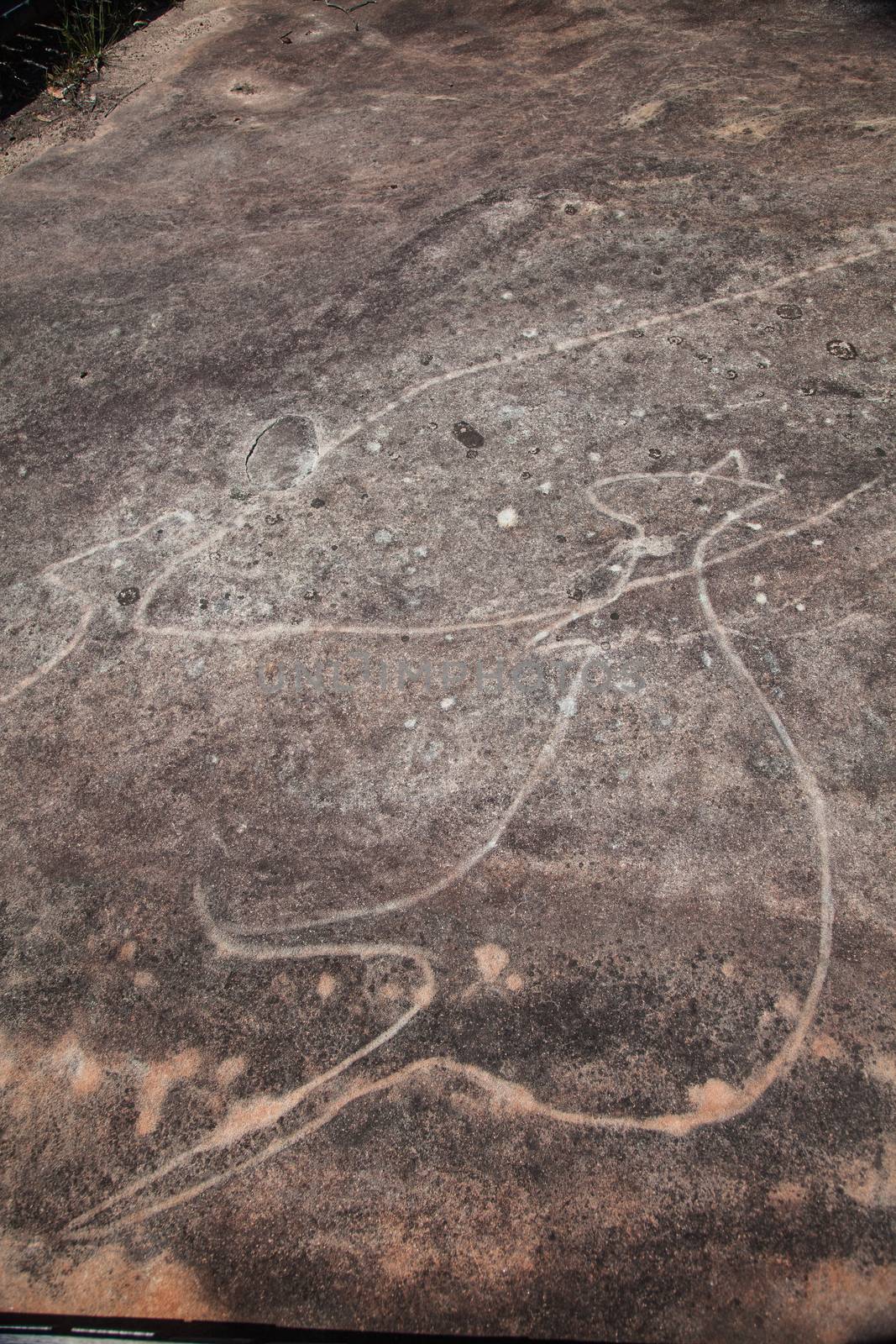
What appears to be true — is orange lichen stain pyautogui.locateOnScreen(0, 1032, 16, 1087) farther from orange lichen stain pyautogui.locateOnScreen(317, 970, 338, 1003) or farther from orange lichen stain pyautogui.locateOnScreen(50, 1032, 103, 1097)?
orange lichen stain pyautogui.locateOnScreen(317, 970, 338, 1003)

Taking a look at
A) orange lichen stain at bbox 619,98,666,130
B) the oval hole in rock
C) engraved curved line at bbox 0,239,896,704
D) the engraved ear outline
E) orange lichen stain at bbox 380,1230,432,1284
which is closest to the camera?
orange lichen stain at bbox 380,1230,432,1284

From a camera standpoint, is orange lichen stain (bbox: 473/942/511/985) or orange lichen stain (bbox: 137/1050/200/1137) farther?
orange lichen stain (bbox: 473/942/511/985)

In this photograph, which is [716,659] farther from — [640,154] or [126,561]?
[640,154]

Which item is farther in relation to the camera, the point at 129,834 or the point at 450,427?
the point at 450,427

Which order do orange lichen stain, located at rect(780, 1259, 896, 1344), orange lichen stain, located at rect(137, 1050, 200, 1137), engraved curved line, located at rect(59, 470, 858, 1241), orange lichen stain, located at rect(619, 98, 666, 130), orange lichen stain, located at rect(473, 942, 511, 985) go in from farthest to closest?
orange lichen stain, located at rect(619, 98, 666, 130) → orange lichen stain, located at rect(473, 942, 511, 985) → orange lichen stain, located at rect(137, 1050, 200, 1137) → engraved curved line, located at rect(59, 470, 858, 1241) → orange lichen stain, located at rect(780, 1259, 896, 1344)

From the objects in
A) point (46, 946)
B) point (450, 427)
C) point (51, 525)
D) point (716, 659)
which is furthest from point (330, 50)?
point (46, 946)

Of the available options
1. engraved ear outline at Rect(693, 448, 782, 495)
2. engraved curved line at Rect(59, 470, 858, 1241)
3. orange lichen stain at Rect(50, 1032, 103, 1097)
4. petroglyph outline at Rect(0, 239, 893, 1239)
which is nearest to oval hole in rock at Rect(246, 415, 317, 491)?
petroglyph outline at Rect(0, 239, 893, 1239)
